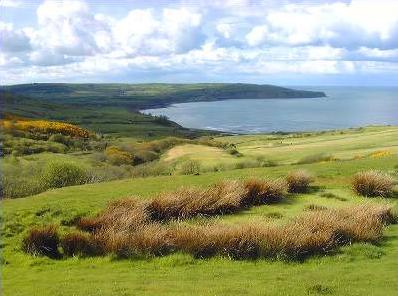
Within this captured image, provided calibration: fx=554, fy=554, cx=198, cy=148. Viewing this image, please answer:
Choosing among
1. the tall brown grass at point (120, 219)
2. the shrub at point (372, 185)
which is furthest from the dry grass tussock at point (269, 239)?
the shrub at point (372, 185)

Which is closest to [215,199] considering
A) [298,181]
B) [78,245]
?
[298,181]

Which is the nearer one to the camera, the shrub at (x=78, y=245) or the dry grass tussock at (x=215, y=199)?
the shrub at (x=78, y=245)

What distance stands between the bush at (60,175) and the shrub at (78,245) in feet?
47.7

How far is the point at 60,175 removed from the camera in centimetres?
2794

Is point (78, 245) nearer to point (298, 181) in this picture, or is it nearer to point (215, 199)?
point (215, 199)

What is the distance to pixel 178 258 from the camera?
1273 centimetres

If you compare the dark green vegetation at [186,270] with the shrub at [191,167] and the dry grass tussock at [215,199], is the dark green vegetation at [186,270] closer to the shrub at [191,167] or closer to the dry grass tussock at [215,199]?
the dry grass tussock at [215,199]

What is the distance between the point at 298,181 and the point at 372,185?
267 centimetres

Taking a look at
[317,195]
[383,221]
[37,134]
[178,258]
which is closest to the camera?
[178,258]

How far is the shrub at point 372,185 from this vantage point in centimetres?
2000

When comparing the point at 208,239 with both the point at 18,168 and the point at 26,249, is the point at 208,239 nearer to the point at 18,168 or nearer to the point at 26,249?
the point at 26,249

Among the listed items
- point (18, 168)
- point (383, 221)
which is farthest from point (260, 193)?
point (18, 168)

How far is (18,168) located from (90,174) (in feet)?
14.1

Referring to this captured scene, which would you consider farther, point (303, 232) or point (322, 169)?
point (322, 169)
